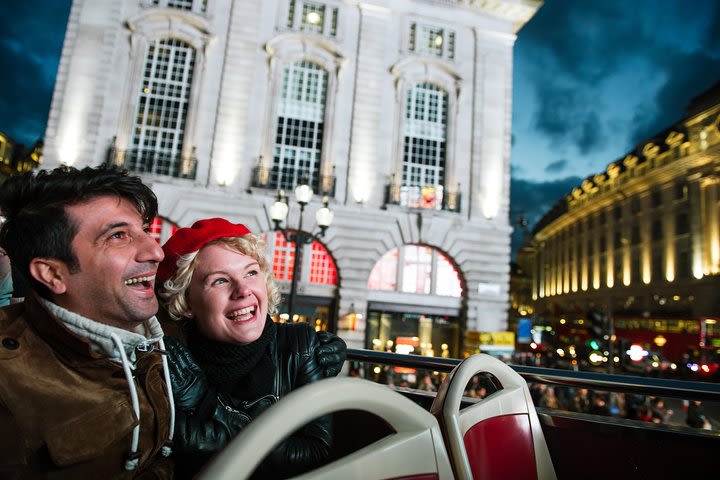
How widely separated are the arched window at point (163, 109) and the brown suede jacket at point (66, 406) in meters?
17.9

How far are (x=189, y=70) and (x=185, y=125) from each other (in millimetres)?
2634

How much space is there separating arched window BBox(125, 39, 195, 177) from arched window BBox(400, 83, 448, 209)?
9876 mm

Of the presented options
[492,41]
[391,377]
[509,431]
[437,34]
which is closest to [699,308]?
[492,41]

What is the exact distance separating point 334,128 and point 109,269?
18189 mm

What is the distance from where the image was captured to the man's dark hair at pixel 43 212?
1682 mm

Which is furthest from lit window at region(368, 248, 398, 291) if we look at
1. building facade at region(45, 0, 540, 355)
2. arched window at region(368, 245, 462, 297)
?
building facade at region(45, 0, 540, 355)

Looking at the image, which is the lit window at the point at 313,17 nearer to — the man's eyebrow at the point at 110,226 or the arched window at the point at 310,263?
the arched window at the point at 310,263

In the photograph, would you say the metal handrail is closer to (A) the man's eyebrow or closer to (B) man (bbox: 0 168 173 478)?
(B) man (bbox: 0 168 173 478)

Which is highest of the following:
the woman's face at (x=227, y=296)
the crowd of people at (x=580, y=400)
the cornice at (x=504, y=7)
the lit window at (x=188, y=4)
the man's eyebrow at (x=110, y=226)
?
the cornice at (x=504, y=7)

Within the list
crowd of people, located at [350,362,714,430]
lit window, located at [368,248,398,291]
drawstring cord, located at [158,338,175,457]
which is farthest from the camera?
lit window, located at [368,248,398,291]

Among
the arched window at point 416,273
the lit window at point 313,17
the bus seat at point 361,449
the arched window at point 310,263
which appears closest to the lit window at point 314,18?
the lit window at point 313,17

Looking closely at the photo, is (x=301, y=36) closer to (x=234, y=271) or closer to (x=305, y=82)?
(x=305, y=82)

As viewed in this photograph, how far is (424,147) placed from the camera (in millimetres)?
20281

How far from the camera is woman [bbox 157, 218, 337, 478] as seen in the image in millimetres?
1711
